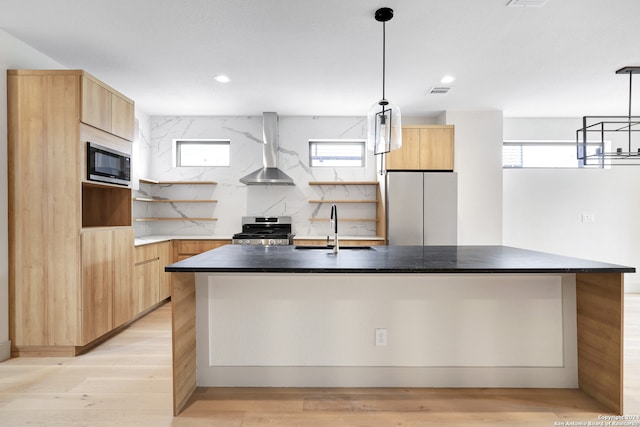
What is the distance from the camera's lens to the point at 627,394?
219 cm

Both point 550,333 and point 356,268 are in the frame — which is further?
point 550,333

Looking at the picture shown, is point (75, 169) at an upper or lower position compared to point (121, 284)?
upper

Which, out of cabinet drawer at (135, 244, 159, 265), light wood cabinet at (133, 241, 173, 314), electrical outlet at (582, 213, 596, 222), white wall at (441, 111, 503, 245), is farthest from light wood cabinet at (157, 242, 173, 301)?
electrical outlet at (582, 213, 596, 222)

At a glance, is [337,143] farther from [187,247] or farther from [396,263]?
[396,263]

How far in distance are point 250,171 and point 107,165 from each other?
223 cm

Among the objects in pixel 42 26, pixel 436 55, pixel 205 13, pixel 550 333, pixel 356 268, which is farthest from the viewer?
pixel 436 55

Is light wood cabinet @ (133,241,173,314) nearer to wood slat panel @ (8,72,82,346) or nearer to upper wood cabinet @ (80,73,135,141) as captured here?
wood slat panel @ (8,72,82,346)

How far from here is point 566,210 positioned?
5.02m

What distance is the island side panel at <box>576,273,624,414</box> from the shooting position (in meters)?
1.96

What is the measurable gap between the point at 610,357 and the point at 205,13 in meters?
3.31

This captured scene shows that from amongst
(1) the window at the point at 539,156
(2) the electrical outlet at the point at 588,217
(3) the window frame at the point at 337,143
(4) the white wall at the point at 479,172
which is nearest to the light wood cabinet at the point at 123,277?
(3) the window frame at the point at 337,143

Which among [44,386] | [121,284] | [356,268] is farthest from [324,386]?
[121,284]

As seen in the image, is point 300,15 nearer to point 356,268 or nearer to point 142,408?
point 356,268

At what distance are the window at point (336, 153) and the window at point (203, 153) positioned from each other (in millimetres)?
1284
